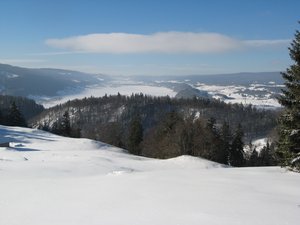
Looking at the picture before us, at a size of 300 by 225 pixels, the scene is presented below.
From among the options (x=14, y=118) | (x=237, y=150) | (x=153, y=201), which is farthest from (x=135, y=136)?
(x=153, y=201)

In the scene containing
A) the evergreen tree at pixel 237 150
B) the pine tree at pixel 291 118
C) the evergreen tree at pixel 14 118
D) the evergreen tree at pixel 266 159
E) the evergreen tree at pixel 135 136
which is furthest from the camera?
the evergreen tree at pixel 14 118

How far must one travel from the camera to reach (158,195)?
43.2 ft

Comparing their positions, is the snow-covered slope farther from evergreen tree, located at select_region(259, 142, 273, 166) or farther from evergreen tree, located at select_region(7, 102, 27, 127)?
evergreen tree, located at select_region(7, 102, 27, 127)

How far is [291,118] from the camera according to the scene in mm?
22406

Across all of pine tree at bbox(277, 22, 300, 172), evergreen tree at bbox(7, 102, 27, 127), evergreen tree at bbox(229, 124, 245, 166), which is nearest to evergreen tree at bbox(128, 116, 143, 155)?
evergreen tree at bbox(229, 124, 245, 166)

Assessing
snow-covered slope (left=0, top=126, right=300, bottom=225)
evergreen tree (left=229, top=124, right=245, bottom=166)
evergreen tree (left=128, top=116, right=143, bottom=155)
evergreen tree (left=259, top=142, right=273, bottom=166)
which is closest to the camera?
snow-covered slope (left=0, top=126, right=300, bottom=225)

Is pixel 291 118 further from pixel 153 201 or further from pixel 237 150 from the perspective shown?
pixel 237 150

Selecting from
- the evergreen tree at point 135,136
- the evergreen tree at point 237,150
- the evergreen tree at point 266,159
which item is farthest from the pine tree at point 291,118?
the evergreen tree at point 266,159

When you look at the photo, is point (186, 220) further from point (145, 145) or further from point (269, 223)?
point (145, 145)

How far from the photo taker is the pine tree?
73.6 ft

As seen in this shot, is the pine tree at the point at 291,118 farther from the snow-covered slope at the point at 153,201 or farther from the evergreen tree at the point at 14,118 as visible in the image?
the evergreen tree at the point at 14,118

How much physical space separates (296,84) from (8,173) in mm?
17363

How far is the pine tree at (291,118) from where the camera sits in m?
22.4

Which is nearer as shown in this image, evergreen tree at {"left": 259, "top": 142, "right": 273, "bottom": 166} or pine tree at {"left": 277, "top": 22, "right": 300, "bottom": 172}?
pine tree at {"left": 277, "top": 22, "right": 300, "bottom": 172}
